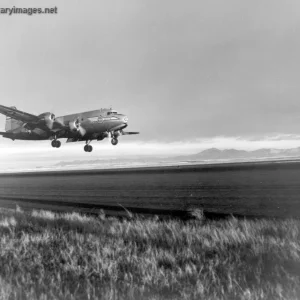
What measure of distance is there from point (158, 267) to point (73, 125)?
29845mm

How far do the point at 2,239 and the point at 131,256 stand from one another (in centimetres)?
557

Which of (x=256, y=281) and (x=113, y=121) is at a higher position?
(x=113, y=121)

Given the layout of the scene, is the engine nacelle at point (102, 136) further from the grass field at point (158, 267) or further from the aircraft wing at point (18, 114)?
the grass field at point (158, 267)

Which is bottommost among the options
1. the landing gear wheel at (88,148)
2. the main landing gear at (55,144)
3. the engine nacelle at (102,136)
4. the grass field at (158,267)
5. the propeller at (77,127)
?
the grass field at (158,267)

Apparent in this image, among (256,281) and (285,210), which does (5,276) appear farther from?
(285,210)

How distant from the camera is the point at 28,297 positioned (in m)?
6.86

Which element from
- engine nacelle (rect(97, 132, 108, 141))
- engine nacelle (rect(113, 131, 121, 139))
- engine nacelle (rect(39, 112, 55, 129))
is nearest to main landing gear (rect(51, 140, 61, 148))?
engine nacelle (rect(39, 112, 55, 129))

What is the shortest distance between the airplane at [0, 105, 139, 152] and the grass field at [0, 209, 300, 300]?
971 inches

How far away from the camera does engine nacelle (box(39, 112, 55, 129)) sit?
122 feet

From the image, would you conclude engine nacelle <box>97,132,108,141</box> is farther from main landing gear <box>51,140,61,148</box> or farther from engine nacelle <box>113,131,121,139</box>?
main landing gear <box>51,140,61,148</box>

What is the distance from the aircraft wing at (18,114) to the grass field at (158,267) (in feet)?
82.9

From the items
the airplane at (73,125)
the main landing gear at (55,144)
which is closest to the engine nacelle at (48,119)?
the airplane at (73,125)

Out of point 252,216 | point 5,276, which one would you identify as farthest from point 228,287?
point 252,216

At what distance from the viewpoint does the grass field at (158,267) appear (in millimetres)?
7066
